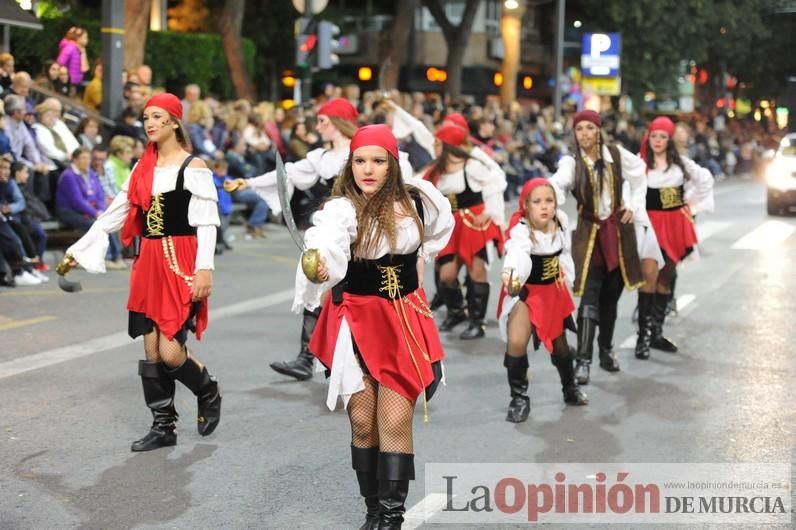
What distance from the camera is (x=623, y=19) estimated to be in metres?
43.4

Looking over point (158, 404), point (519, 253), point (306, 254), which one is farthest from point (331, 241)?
point (519, 253)

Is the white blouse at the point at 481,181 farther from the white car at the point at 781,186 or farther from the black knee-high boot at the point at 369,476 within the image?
the white car at the point at 781,186

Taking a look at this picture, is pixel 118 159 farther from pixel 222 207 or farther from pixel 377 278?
pixel 377 278

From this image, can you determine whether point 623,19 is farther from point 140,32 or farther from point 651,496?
point 651,496

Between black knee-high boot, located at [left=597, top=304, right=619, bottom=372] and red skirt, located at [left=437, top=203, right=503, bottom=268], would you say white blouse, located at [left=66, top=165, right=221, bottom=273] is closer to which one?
black knee-high boot, located at [left=597, top=304, right=619, bottom=372]

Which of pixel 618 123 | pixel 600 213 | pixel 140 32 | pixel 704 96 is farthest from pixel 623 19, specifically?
pixel 600 213

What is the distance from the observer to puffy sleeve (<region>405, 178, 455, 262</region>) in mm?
5926

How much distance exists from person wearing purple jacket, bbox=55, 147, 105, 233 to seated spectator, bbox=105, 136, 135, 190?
2.04 ft

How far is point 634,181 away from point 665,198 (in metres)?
1.40

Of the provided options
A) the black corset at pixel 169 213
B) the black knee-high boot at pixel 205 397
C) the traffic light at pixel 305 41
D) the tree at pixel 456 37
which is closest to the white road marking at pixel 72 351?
the black knee-high boot at pixel 205 397

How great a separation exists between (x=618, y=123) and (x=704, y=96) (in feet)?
86.3

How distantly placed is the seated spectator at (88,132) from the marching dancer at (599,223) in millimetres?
9052

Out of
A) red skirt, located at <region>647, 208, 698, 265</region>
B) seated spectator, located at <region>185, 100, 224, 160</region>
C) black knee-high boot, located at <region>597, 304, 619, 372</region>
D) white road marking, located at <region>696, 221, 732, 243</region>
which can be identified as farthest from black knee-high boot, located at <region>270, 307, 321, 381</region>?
white road marking, located at <region>696, 221, 732, 243</region>

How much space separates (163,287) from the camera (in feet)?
23.8
